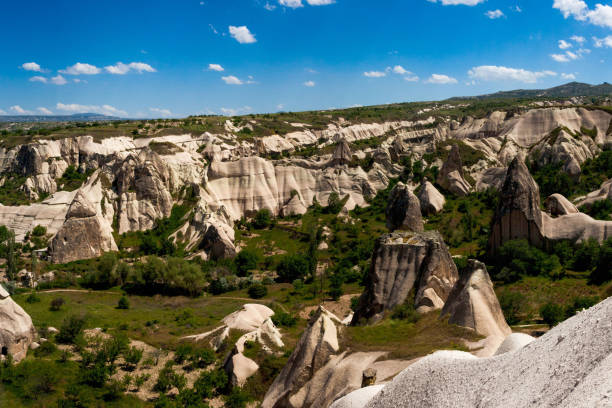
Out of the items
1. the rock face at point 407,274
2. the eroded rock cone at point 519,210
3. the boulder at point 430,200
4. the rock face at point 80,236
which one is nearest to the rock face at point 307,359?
the rock face at point 407,274

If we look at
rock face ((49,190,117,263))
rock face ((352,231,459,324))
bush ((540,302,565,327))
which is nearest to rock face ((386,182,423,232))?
rock face ((352,231,459,324))

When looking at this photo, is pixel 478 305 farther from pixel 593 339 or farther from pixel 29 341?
pixel 29 341

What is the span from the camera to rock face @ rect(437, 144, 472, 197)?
69.9 m

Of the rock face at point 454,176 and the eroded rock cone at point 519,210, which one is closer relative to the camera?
the eroded rock cone at point 519,210

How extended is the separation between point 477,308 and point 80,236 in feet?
157

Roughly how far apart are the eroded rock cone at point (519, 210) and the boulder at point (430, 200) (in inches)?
807

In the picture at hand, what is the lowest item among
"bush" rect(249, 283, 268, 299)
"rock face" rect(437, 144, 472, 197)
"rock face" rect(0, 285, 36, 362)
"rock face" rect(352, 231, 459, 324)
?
"bush" rect(249, 283, 268, 299)

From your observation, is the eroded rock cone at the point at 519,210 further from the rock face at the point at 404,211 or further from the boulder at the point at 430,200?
the boulder at the point at 430,200

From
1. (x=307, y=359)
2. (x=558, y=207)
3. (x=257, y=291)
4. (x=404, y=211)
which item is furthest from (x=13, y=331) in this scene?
(x=558, y=207)

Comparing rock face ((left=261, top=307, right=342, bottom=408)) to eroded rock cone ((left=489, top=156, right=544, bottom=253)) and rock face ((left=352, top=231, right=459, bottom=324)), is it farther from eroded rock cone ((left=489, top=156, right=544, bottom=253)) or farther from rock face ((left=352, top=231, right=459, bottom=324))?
eroded rock cone ((left=489, top=156, right=544, bottom=253))

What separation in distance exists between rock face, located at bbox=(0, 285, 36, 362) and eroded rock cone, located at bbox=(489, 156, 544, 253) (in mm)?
40321

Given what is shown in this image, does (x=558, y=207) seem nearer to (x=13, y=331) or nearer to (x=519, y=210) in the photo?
(x=519, y=210)

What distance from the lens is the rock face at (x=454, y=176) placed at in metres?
69.9

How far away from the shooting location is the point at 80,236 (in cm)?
5128
